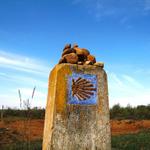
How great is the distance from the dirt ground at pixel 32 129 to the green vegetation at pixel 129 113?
11.5 feet

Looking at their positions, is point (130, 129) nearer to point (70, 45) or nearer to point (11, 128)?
point (11, 128)

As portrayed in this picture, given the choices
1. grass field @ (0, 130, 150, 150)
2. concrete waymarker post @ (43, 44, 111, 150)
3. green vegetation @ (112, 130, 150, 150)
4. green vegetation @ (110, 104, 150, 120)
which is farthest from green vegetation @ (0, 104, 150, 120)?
concrete waymarker post @ (43, 44, 111, 150)

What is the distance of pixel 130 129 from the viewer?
1714 centimetres

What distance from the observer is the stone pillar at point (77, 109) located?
4844 millimetres

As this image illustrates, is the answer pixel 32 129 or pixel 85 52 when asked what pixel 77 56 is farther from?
pixel 32 129

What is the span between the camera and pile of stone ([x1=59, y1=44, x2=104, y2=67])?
205 inches

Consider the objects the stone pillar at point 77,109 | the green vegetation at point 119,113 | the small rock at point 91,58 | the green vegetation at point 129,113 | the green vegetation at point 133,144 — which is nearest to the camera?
the stone pillar at point 77,109

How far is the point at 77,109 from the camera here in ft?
16.3

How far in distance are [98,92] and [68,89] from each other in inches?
19.9

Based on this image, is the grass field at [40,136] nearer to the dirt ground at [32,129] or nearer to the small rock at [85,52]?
the dirt ground at [32,129]

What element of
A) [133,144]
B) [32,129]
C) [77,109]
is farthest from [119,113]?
[77,109]

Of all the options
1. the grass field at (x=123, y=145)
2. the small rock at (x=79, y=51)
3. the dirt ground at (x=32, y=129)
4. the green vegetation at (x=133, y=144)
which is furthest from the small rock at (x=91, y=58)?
the dirt ground at (x=32, y=129)

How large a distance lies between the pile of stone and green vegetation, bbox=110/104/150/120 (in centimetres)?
1736

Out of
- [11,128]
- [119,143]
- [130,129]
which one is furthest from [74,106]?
[130,129]
